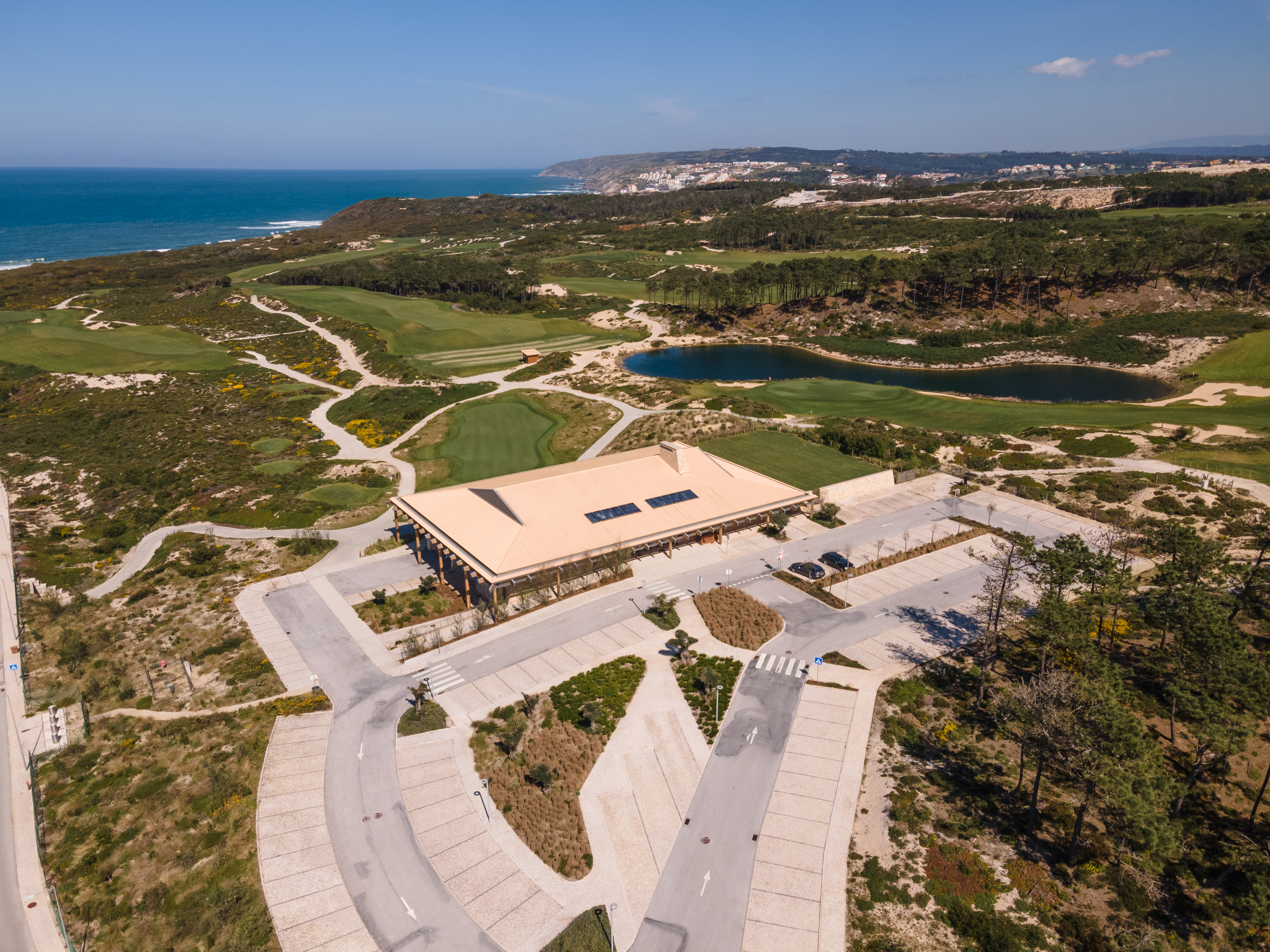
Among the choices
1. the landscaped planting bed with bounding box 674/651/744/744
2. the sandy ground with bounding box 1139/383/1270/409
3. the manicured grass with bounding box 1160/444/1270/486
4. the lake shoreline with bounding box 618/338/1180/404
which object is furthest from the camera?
the lake shoreline with bounding box 618/338/1180/404

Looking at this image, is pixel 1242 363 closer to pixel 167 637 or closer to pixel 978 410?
pixel 978 410

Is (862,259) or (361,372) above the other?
(862,259)

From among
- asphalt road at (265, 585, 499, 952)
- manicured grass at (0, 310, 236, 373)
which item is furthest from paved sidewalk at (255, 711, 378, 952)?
manicured grass at (0, 310, 236, 373)

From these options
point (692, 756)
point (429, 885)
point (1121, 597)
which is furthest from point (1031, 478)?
point (429, 885)

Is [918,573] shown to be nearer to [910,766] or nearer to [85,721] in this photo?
[910,766]

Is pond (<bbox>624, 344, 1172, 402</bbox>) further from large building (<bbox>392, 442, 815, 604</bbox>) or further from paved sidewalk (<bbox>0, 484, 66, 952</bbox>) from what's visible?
paved sidewalk (<bbox>0, 484, 66, 952</bbox>)

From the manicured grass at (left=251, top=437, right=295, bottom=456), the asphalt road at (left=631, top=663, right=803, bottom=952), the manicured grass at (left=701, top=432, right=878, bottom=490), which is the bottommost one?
the asphalt road at (left=631, top=663, right=803, bottom=952)

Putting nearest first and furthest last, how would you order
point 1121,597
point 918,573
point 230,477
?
point 1121,597 < point 918,573 < point 230,477

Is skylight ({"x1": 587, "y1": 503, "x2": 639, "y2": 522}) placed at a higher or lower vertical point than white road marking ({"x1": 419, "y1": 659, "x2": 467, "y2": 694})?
higher
